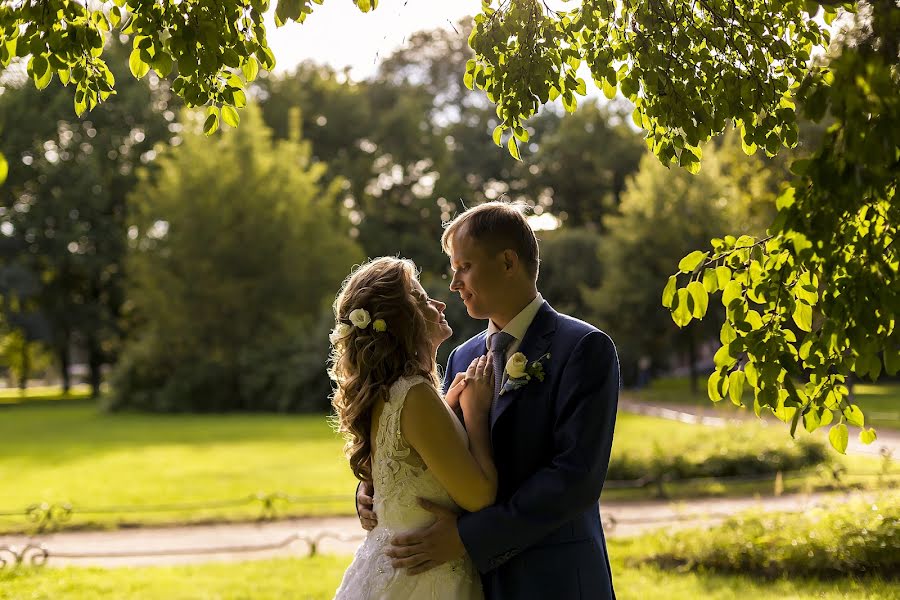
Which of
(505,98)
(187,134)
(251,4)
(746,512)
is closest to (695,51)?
(505,98)

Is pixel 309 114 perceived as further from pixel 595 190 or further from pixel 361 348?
pixel 361 348

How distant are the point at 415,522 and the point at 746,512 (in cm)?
700

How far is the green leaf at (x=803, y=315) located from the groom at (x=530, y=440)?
0.78 m

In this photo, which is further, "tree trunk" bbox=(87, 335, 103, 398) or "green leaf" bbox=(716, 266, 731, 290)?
"tree trunk" bbox=(87, 335, 103, 398)

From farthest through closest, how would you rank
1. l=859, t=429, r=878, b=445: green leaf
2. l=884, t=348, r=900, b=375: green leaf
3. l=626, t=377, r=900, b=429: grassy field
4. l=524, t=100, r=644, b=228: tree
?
1. l=524, t=100, r=644, b=228: tree
2. l=626, t=377, r=900, b=429: grassy field
3. l=859, t=429, r=878, b=445: green leaf
4. l=884, t=348, r=900, b=375: green leaf

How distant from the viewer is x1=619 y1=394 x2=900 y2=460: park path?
1812cm

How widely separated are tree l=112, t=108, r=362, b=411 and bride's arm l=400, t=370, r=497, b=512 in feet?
101

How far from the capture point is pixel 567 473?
10.9 feet

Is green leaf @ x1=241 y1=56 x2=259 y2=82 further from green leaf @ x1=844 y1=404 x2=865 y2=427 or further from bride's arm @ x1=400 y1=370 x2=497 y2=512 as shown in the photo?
green leaf @ x1=844 y1=404 x2=865 y2=427

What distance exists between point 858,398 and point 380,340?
31.1 meters

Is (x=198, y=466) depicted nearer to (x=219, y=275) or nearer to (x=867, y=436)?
(x=867, y=436)

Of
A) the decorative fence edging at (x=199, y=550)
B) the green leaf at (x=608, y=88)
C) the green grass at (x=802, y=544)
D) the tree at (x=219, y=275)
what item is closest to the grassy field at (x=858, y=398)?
the decorative fence edging at (x=199, y=550)

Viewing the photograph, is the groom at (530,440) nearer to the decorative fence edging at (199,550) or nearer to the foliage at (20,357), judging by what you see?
the decorative fence edging at (199,550)

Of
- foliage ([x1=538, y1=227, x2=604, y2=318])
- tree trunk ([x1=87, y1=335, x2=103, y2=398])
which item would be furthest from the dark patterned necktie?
tree trunk ([x1=87, y1=335, x2=103, y2=398])
